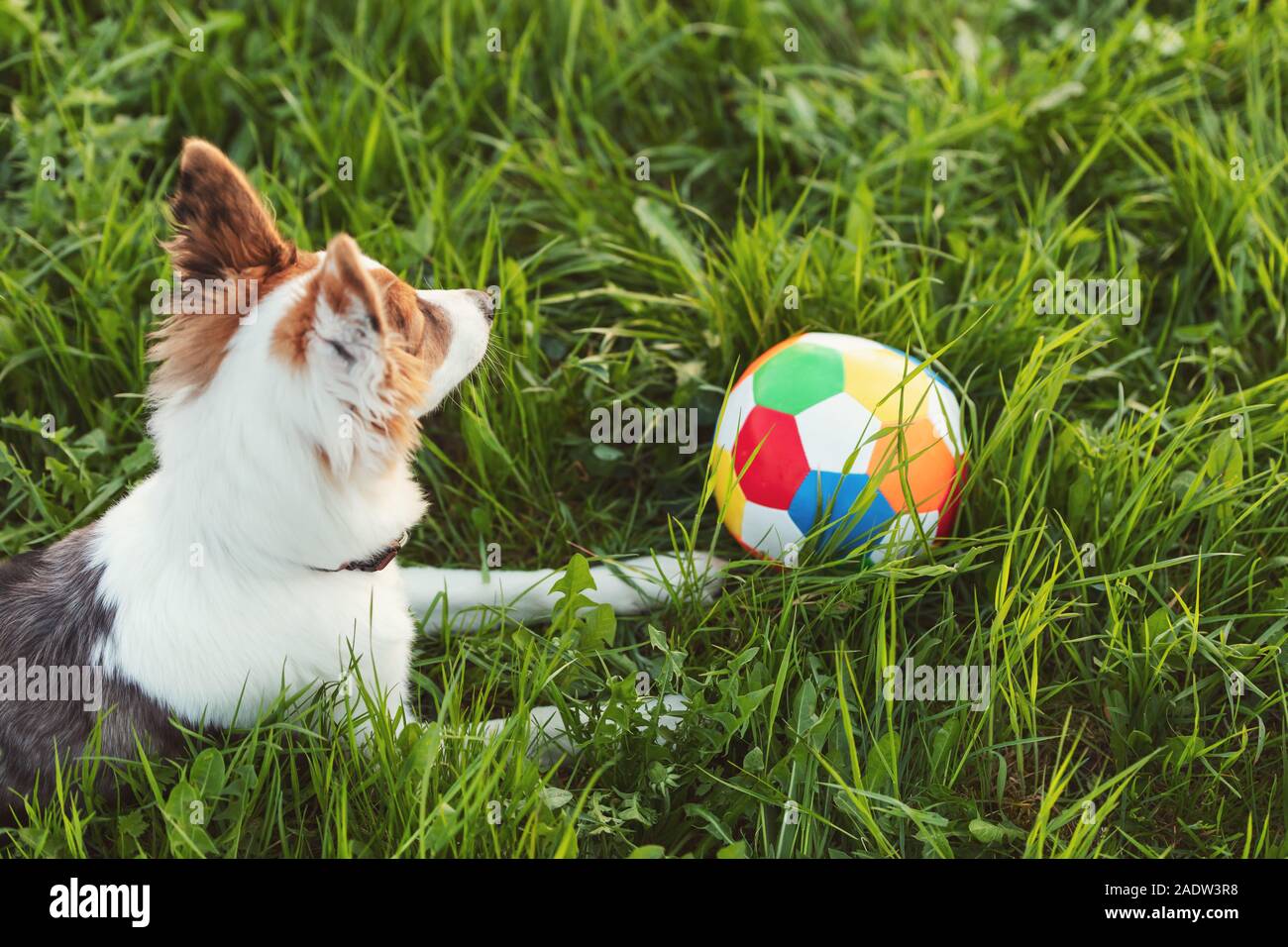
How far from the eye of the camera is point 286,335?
1997 mm

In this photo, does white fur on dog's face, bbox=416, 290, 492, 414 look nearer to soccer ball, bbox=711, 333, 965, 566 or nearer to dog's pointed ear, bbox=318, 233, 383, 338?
dog's pointed ear, bbox=318, 233, 383, 338

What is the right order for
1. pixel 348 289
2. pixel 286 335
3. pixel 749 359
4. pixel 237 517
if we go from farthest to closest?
pixel 749 359
pixel 237 517
pixel 286 335
pixel 348 289

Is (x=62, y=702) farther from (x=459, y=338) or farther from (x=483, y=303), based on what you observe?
(x=483, y=303)

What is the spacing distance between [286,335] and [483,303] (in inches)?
27.8

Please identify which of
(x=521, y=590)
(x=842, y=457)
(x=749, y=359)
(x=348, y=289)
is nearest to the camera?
(x=348, y=289)

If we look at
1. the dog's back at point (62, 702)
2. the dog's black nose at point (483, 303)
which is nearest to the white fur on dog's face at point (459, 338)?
the dog's black nose at point (483, 303)

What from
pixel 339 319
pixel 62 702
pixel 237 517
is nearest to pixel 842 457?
pixel 339 319

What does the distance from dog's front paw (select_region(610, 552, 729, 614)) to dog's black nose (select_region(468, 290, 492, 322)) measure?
758 millimetres

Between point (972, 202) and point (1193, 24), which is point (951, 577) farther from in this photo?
point (1193, 24)

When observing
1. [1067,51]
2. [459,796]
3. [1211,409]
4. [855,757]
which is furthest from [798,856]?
[1067,51]

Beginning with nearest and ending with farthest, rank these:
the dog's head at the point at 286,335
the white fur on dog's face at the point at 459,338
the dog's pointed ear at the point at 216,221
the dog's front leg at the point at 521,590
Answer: the dog's head at the point at 286,335 → the dog's pointed ear at the point at 216,221 → the white fur on dog's face at the point at 459,338 → the dog's front leg at the point at 521,590

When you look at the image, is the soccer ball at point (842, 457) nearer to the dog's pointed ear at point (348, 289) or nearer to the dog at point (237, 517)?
the dog at point (237, 517)

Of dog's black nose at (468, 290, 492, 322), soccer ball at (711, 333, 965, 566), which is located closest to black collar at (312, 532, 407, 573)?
dog's black nose at (468, 290, 492, 322)

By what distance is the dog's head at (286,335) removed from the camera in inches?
77.2
